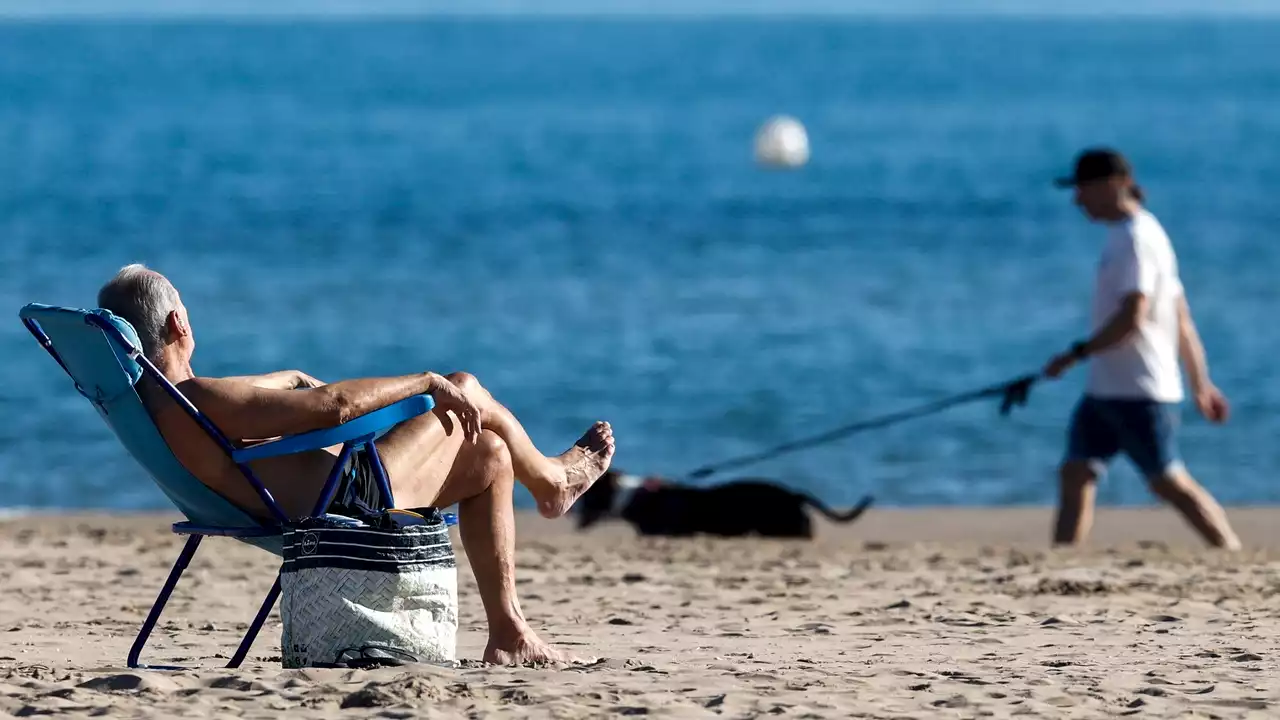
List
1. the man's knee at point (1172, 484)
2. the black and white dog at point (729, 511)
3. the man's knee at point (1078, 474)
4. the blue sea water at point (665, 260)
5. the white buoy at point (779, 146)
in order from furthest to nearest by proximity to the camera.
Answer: the white buoy at point (779, 146) → the blue sea water at point (665, 260) → the black and white dog at point (729, 511) → the man's knee at point (1078, 474) → the man's knee at point (1172, 484)

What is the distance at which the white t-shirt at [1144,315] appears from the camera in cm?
693

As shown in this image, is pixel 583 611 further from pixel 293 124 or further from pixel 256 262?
pixel 293 124

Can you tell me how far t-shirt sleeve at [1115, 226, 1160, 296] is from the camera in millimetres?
6906

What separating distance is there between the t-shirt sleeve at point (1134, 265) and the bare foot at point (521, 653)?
3.29 m

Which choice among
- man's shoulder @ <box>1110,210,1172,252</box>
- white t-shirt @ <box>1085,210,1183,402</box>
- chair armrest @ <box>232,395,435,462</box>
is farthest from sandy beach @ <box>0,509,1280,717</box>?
man's shoulder @ <box>1110,210,1172,252</box>

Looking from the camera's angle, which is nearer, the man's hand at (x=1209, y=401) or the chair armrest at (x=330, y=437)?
the chair armrest at (x=330, y=437)

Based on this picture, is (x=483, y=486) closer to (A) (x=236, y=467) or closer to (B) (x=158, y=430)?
(A) (x=236, y=467)

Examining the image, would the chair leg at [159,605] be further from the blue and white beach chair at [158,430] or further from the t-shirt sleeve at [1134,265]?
the t-shirt sleeve at [1134,265]

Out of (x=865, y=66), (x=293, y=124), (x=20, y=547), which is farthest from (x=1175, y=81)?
(x=20, y=547)

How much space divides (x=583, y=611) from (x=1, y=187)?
29091 millimetres

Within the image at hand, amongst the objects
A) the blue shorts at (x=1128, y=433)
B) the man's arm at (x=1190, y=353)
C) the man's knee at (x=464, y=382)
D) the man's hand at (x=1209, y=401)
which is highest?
the man's arm at (x=1190, y=353)

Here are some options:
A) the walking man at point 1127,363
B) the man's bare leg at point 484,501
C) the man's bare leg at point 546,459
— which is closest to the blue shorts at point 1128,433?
the walking man at point 1127,363

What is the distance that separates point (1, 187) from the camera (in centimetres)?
3256

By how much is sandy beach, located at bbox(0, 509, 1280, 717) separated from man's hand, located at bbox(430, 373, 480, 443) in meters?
0.53
